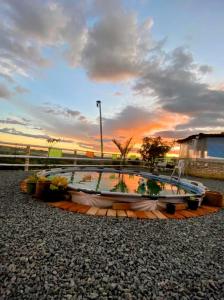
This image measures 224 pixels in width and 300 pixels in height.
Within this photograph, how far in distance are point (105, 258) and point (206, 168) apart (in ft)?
45.6

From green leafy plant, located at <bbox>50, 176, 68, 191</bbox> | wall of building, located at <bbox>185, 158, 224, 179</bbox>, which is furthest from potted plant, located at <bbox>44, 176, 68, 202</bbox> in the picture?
wall of building, located at <bbox>185, 158, 224, 179</bbox>

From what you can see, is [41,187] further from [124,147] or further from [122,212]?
[124,147]

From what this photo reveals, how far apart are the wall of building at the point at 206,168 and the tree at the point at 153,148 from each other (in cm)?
358

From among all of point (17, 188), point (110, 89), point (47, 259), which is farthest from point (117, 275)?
point (110, 89)

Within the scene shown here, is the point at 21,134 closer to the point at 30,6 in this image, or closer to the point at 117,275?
the point at 30,6

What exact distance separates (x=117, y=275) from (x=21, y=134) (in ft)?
39.0

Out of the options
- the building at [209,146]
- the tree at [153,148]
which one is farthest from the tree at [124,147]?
the building at [209,146]

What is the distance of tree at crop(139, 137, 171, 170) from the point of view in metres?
18.6

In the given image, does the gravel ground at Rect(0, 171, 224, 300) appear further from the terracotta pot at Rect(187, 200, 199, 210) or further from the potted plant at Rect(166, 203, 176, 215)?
the terracotta pot at Rect(187, 200, 199, 210)

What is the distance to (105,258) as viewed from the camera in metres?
2.15

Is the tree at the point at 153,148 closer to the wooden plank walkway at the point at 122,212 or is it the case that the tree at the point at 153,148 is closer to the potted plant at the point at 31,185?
the wooden plank walkway at the point at 122,212

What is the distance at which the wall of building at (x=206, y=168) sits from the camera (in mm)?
13995

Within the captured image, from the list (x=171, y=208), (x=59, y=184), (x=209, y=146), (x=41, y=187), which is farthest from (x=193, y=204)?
(x=209, y=146)

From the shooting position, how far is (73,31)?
8.28 meters
